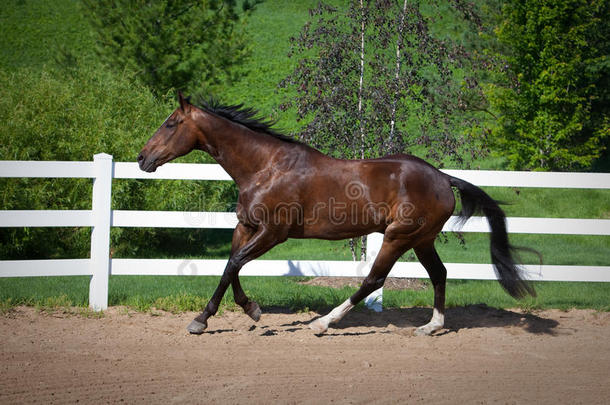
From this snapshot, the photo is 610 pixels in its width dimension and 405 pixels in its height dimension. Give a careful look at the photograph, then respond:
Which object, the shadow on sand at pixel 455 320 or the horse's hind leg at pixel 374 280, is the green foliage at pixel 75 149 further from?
the horse's hind leg at pixel 374 280

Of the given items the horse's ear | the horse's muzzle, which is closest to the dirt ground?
the horse's muzzle

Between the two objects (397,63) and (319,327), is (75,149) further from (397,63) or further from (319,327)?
(319,327)

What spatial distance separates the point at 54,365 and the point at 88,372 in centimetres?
33

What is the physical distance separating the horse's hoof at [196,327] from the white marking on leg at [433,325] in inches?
80.7

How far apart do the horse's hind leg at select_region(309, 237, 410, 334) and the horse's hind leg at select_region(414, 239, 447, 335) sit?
0.37m

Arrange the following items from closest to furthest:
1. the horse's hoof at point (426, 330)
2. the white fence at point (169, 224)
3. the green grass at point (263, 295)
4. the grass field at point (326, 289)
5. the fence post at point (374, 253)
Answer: the horse's hoof at point (426, 330)
the white fence at point (169, 224)
the green grass at point (263, 295)
the fence post at point (374, 253)
the grass field at point (326, 289)

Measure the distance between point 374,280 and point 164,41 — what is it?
525 inches

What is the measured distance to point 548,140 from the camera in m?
17.5

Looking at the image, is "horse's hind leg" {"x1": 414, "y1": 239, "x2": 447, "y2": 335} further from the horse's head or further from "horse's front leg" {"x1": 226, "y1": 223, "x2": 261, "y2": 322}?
the horse's head

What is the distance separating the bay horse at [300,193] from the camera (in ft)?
17.6

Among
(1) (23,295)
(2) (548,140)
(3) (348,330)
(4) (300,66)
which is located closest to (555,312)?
(3) (348,330)

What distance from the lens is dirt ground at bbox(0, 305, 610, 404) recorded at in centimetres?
386

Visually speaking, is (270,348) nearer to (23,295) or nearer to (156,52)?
(23,295)

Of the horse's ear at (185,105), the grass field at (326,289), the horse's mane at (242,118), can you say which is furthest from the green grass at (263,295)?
the horse's ear at (185,105)
